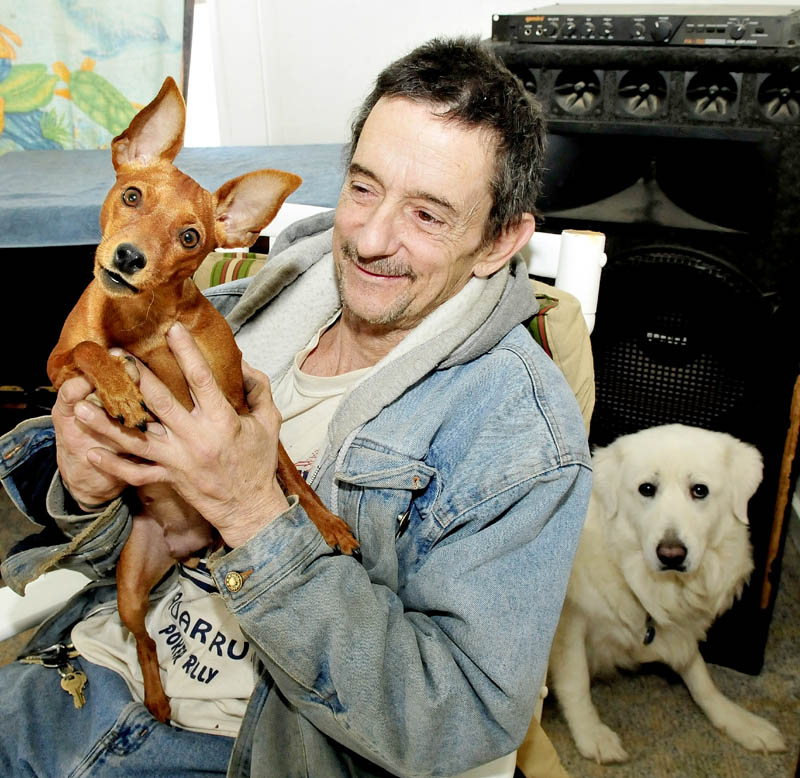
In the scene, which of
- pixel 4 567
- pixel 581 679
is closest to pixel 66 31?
pixel 4 567

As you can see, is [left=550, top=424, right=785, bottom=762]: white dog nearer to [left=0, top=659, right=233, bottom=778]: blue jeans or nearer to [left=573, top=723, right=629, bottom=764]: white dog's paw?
[left=573, top=723, right=629, bottom=764]: white dog's paw

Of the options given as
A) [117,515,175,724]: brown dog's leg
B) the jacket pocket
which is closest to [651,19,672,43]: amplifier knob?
the jacket pocket

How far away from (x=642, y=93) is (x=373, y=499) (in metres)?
1.37

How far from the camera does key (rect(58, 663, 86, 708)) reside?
1271 millimetres

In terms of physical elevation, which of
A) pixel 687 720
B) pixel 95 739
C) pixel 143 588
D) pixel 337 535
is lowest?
pixel 687 720

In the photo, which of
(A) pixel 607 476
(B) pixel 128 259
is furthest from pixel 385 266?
(A) pixel 607 476

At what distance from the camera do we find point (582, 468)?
44.3 inches

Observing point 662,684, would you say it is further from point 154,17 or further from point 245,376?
point 154,17

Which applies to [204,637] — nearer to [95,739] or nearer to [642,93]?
[95,739]

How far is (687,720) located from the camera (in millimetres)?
2227

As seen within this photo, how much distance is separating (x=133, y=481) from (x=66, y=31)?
278cm

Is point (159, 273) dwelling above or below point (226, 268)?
above

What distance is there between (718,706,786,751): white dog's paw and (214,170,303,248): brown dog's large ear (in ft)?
6.06

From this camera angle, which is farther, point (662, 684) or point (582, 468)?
point (662, 684)
